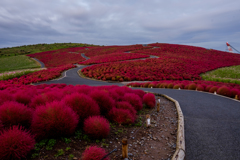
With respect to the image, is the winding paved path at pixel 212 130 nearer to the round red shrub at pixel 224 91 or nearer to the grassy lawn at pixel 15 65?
the round red shrub at pixel 224 91

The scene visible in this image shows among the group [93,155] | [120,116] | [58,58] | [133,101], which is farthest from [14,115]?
[58,58]

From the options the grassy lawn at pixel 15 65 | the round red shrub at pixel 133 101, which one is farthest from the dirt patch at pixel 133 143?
the grassy lawn at pixel 15 65

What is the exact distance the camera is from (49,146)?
10.5 ft

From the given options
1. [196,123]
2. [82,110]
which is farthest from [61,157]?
[196,123]

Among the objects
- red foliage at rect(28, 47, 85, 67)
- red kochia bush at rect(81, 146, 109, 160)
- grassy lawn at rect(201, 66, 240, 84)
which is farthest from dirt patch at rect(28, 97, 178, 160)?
red foliage at rect(28, 47, 85, 67)

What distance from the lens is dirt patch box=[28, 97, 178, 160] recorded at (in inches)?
121

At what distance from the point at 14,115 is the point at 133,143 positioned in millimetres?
3261

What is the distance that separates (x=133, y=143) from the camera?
3.99 m

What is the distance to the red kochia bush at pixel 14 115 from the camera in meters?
3.17

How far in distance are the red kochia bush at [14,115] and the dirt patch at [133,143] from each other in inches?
33.1

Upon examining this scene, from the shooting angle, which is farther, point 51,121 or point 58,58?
point 58,58

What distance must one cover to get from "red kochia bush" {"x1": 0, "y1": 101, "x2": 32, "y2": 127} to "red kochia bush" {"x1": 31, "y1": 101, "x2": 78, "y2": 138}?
37 centimetres

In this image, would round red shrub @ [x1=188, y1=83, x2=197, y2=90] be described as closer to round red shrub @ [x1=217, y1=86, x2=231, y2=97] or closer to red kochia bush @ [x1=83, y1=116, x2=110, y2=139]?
round red shrub @ [x1=217, y1=86, x2=231, y2=97]

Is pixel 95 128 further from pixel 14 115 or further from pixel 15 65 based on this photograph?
pixel 15 65
